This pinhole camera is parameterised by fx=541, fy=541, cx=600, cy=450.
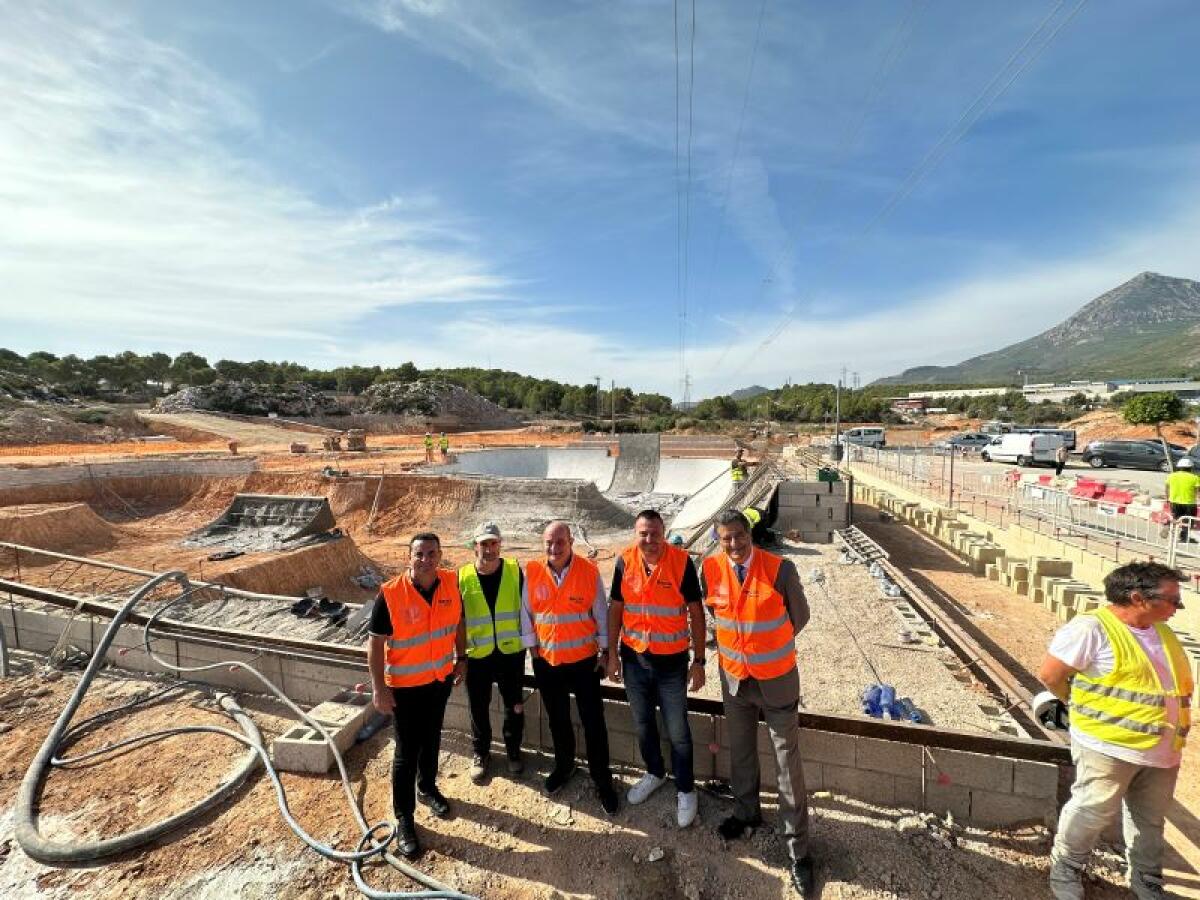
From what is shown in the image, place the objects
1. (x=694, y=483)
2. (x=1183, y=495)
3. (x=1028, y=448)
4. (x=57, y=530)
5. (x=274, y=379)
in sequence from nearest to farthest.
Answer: (x=1183, y=495), (x=57, y=530), (x=1028, y=448), (x=694, y=483), (x=274, y=379)

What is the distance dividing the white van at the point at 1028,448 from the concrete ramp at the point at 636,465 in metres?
15.9

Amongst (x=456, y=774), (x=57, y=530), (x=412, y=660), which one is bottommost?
(x=57, y=530)

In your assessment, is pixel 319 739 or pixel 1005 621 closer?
pixel 319 739

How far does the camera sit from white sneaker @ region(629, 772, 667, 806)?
11.5 feet

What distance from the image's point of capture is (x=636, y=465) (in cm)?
2850

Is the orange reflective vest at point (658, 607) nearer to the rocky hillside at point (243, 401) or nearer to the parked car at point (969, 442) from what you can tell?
the parked car at point (969, 442)

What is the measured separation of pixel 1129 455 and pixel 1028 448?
3368 millimetres

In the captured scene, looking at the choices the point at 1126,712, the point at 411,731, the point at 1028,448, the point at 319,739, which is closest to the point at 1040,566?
the point at 1126,712

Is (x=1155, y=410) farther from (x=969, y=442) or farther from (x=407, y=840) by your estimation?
(x=407, y=840)

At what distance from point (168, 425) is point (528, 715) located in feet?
183

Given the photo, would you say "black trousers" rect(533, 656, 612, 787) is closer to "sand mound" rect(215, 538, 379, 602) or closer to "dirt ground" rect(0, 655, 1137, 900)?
"dirt ground" rect(0, 655, 1137, 900)

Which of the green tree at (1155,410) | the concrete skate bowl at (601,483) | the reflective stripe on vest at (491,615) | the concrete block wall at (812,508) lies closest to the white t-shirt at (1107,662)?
the reflective stripe on vest at (491,615)

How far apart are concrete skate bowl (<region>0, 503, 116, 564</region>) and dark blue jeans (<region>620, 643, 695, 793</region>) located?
60.6 feet

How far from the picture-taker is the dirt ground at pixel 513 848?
2957 millimetres
